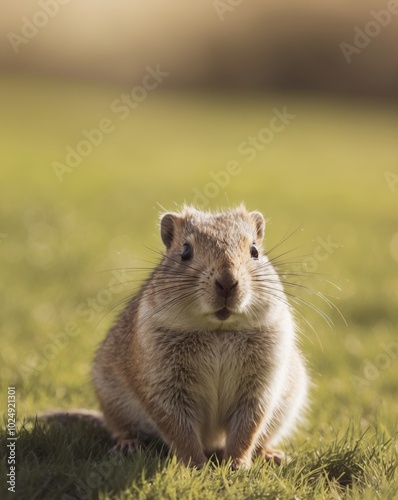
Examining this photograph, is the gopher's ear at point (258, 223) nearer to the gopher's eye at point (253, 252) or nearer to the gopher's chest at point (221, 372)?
the gopher's eye at point (253, 252)

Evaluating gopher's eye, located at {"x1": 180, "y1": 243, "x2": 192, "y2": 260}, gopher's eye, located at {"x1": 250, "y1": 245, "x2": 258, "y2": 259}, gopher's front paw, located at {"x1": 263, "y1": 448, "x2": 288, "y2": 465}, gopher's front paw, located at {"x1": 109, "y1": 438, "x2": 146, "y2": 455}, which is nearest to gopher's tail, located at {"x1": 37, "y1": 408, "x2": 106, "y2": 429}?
gopher's front paw, located at {"x1": 109, "y1": 438, "x2": 146, "y2": 455}

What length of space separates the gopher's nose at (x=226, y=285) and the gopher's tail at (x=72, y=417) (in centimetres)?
204

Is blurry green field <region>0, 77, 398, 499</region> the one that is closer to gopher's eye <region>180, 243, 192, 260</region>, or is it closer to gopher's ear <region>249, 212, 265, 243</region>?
gopher's ear <region>249, 212, 265, 243</region>

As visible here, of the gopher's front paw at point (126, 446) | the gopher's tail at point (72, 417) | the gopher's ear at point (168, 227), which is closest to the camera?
the gopher's front paw at point (126, 446)

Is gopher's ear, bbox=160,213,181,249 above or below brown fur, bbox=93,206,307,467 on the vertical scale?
above

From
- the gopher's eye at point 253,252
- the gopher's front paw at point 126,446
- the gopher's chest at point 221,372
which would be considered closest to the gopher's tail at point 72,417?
the gopher's front paw at point 126,446

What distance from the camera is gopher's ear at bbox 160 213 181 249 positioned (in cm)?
666

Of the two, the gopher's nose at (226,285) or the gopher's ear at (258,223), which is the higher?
the gopher's ear at (258,223)

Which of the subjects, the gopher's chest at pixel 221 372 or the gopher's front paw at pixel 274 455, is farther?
the gopher's front paw at pixel 274 455

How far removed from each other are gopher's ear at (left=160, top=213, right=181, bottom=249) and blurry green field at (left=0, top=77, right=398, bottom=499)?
0.92 meters

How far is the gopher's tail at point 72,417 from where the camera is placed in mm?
6801

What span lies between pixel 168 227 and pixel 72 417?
1.79 metres

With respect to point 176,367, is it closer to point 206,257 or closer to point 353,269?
point 206,257

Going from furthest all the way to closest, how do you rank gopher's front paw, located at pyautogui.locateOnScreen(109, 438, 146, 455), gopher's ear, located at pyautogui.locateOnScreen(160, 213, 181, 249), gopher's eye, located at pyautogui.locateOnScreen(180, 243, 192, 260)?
gopher's ear, located at pyautogui.locateOnScreen(160, 213, 181, 249) → gopher's front paw, located at pyautogui.locateOnScreen(109, 438, 146, 455) → gopher's eye, located at pyautogui.locateOnScreen(180, 243, 192, 260)
